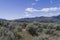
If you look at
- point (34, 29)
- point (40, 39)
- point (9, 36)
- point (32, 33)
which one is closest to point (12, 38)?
point (9, 36)

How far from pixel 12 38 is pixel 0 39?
213cm

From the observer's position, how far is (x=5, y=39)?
56.6 feet

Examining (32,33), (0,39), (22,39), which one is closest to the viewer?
(0,39)

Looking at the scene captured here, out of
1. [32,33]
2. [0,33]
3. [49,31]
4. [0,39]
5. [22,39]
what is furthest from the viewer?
[49,31]

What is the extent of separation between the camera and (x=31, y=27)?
2875 centimetres

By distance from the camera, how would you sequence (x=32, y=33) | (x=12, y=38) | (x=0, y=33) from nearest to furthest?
(x=12, y=38)
(x=0, y=33)
(x=32, y=33)

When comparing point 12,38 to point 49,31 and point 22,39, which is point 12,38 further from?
point 49,31

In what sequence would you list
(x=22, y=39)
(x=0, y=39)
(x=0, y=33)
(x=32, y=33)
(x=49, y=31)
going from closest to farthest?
(x=0, y=39) → (x=0, y=33) → (x=22, y=39) → (x=32, y=33) → (x=49, y=31)

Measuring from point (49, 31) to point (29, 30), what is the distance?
3.66m

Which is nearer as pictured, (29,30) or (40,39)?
(40,39)

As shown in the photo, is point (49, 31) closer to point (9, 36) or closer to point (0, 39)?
point (9, 36)

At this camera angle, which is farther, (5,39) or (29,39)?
(29,39)

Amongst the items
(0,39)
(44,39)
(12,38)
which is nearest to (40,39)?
(44,39)

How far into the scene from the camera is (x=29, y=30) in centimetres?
2814
